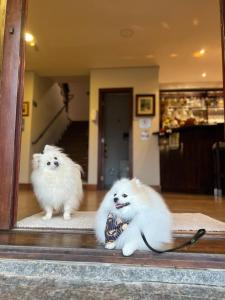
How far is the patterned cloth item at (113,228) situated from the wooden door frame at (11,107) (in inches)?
28.1

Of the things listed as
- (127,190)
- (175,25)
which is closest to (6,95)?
(127,190)

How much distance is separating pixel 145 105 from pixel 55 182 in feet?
13.8

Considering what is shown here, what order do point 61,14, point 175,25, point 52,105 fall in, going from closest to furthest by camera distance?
point 61,14 < point 175,25 < point 52,105

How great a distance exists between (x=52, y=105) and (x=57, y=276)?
725 cm

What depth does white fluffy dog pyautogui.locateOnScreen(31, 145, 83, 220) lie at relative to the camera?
2.16 m

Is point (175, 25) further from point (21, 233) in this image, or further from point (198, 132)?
point (21, 233)

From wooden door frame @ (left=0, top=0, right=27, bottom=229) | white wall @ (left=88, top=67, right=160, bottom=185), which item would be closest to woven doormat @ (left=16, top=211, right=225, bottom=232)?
wooden door frame @ (left=0, top=0, right=27, bottom=229)

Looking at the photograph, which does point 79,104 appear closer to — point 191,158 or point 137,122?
point 137,122

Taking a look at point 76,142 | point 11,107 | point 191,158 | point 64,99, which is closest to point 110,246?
point 11,107

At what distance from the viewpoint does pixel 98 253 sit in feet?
4.12

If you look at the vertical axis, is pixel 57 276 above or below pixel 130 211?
below

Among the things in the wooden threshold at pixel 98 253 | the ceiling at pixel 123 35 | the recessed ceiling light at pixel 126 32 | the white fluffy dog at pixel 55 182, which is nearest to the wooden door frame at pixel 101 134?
the ceiling at pixel 123 35

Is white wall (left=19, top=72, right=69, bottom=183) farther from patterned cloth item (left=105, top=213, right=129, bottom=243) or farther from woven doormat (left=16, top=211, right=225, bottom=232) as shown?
patterned cloth item (left=105, top=213, right=129, bottom=243)

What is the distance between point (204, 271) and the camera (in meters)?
1.15
